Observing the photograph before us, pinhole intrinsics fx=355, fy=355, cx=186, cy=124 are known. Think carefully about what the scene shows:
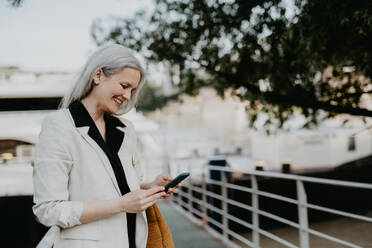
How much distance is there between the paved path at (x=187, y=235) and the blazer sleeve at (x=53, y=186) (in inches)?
164

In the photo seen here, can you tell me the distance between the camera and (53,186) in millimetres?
1246

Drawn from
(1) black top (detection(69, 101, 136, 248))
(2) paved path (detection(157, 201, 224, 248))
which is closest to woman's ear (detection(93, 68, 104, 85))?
(1) black top (detection(69, 101, 136, 248))

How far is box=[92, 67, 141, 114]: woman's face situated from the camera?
Result: 1470mm

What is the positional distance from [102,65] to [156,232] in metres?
0.75

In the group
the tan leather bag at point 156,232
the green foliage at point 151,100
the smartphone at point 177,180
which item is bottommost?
the tan leather bag at point 156,232

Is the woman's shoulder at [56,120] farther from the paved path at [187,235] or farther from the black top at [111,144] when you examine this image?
the paved path at [187,235]

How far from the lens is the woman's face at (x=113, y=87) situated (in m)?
1.47

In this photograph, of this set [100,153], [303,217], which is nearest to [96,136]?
[100,153]

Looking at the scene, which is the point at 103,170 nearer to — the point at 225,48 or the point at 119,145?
the point at 119,145

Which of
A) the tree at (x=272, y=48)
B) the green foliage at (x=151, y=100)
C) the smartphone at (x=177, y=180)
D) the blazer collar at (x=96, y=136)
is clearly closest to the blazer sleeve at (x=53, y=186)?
the blazer collar at (x=96, y=136)

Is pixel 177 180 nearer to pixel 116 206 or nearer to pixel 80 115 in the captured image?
pixel 116 206

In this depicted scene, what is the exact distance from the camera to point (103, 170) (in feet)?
4.46

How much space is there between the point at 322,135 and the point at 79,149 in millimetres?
18941

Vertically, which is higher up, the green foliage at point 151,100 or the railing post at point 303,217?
the green foliage at point 151,100
